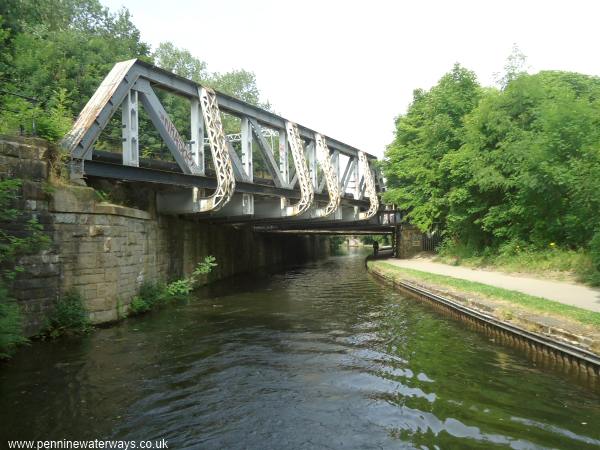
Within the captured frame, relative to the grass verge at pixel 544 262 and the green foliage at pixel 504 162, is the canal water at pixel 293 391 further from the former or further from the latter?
the green foliage at pixel 504 162

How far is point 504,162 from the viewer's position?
19656mm

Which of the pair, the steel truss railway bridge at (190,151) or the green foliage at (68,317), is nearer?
the green foliage at (68,317)

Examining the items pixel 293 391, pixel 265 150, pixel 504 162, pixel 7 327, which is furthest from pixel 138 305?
pixel 504 162

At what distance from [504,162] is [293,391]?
16822 millimetres

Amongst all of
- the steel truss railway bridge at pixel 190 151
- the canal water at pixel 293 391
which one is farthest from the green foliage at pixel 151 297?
the steel truss railway bridge at pixel 190 151

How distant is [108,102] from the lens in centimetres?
1216

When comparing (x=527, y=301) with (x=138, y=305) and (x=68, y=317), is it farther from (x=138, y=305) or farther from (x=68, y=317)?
(x=68, y=317)

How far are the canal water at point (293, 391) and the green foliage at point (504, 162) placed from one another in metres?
8.18

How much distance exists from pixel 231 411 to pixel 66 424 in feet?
6.54

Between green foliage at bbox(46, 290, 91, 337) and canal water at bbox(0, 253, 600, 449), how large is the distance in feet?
1.06

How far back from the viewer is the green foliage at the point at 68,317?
9422 mm

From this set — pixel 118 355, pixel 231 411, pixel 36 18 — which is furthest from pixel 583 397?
pixel 36 18

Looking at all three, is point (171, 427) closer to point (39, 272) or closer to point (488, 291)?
point (39, 272)

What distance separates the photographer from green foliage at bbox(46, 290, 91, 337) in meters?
9.42
